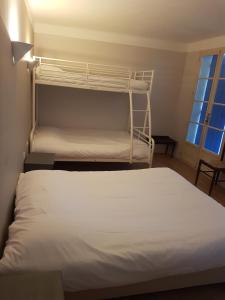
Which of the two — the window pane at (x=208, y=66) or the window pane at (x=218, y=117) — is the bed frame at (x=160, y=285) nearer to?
the window pane at (x=218, y=117)

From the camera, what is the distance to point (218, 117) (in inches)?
163

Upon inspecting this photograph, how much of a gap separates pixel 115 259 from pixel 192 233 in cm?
59

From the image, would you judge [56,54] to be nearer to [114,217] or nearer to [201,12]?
[201,12]

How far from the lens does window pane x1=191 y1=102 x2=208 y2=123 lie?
14.7ft

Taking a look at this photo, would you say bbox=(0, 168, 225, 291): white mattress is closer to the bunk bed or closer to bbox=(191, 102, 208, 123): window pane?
the bunk bed

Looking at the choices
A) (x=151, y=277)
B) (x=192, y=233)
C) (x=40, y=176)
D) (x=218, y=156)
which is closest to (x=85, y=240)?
(x=151, y=277)

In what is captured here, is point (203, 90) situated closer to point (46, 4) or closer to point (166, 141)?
point (166, 141)

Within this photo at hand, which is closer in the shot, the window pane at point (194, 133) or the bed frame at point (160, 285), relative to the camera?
the bed frame at point (160, 285)

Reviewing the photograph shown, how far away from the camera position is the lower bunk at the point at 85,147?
3367 mm

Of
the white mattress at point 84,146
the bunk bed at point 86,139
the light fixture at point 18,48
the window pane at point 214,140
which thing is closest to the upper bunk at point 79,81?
the bunk bed at point 86,139

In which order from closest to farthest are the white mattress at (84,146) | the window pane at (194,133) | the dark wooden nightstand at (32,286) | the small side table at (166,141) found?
the dark wooden nightstand at (32,286) < the white mattress at (84,146) < the window pane at (194,133) < the small side table at (166,141)

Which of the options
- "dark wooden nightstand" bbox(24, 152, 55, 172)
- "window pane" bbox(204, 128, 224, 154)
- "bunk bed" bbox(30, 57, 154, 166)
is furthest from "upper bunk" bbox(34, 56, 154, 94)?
"window pane" bbox(204, 128, 224, 154)

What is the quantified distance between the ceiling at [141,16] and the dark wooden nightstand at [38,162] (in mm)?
1840

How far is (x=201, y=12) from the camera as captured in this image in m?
2.73
